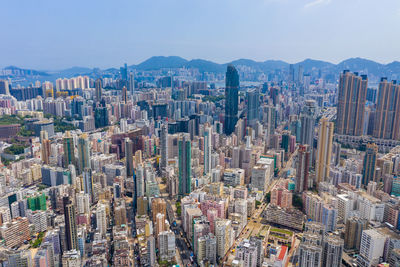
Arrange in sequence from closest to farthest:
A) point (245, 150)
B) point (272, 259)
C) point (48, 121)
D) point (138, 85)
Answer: point (272, 259)
point (245, 150)
point (48, 121)
point (138, 85)

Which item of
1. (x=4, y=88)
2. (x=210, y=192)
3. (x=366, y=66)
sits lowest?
(x=210, y=192)

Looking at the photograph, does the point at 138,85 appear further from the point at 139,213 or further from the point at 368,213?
the point at 368,213

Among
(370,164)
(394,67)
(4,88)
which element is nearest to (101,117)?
(4,88)

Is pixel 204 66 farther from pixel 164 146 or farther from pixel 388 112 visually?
pixel 164 146

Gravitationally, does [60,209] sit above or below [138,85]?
below

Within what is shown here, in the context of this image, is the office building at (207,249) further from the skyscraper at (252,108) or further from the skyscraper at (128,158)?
the skyscraper at (252,108)

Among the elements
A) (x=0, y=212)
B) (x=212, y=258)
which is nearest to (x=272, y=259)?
(x=212, y=258)

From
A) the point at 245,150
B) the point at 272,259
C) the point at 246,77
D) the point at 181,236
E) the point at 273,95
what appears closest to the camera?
the point at 272,259
